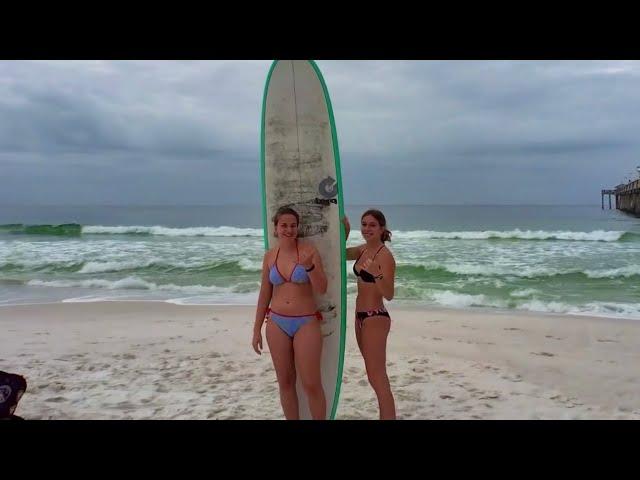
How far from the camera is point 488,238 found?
20672 millimetres

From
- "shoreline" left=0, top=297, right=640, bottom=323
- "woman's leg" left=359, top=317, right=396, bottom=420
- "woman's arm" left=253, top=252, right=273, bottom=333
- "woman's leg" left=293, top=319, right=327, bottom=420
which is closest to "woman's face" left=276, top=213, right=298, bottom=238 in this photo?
"woman's arm" left=253, top=252, right=273, bottom=333

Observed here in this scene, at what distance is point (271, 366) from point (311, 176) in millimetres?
2612

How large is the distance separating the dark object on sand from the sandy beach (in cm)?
168

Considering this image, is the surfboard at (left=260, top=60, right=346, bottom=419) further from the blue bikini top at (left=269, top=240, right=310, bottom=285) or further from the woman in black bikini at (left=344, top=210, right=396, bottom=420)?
the blue bikini top at (left=269, top=240, right=310, bottom=285)

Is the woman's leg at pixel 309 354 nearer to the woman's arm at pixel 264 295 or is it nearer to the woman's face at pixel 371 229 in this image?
the woman's arm at pixel 264 295

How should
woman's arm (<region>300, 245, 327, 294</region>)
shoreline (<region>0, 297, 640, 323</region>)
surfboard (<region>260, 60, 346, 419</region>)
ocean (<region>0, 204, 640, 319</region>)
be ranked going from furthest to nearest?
→ ocean (<region>0, 204, 640, 319</region>)
shoreline (<region>0, 297, 640, 323</region>)
surfboard (<region>260, 60, 346, 419</region>)
woman's arm (<region>300, 245, 327, 294</region>)

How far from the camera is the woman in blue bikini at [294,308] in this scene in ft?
10.4

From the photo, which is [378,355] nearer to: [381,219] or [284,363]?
[284,363]

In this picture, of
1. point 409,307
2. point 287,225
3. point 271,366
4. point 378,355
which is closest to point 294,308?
point 287,225

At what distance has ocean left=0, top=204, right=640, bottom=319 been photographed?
9844 millimetres

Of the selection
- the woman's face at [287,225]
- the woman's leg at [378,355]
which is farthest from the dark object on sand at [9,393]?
the woman's leg at [378,355]

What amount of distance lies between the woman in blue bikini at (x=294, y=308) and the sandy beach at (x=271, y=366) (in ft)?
3.78

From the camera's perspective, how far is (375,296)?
10.7ft
